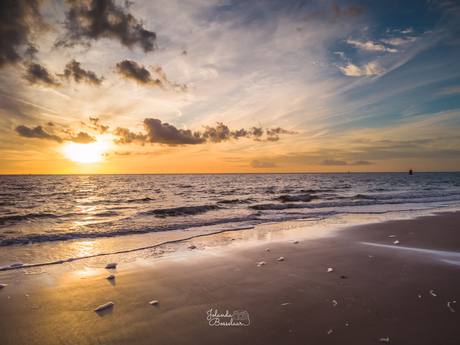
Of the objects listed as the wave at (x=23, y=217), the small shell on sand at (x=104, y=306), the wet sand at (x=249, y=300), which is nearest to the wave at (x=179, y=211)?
the wave at (x=23, y=217)

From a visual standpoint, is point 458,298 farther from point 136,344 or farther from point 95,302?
point 95,302

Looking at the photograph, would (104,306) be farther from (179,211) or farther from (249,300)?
(179,211)

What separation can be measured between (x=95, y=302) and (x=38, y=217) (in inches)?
618

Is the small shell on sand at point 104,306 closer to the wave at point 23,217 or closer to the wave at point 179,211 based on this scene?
the wave at point 179,211

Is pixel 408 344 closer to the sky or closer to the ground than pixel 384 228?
closer to the sky

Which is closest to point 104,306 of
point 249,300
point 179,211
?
point 249,300

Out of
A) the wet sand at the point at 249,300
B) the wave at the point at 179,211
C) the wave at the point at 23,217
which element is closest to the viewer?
the wet sand at the point at 249,300

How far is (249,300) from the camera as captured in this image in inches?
179

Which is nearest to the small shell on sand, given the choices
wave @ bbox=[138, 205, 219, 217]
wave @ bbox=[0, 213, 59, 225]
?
wave @ bbox=[138, 205, 219, 217]

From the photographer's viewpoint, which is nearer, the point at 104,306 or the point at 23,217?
the point at 104,306

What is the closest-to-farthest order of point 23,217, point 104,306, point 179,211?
point 104,306, point 23,217, point 179,211

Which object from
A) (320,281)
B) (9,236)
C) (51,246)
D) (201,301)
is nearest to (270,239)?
(320,281)

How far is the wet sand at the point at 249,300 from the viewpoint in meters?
3.48

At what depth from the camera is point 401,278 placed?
5348mm
